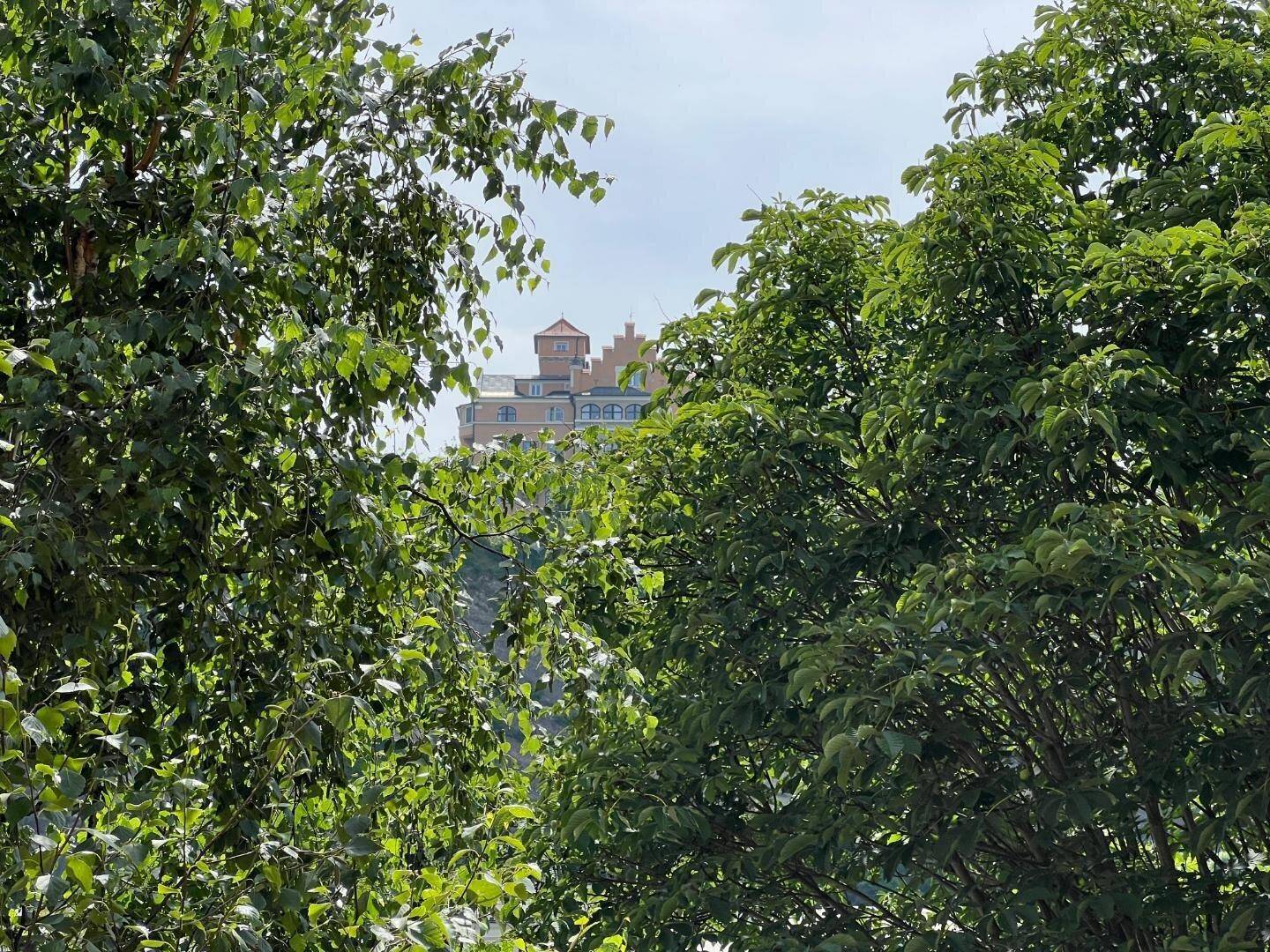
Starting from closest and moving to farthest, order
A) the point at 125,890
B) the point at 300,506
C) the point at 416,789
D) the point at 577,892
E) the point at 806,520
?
the point at 125,890
the point at 300,506
the point at 416,789
the point at 806,520
the point at 577,892

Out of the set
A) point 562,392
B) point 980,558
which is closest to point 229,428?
point 980,558

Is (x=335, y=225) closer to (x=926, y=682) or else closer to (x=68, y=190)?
(x=68, y=190)

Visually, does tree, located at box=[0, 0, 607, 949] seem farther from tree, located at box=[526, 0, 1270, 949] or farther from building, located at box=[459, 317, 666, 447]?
building, located at box=[459, 317, 666, 447]

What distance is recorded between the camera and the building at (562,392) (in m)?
90.2

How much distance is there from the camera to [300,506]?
13.2 feet

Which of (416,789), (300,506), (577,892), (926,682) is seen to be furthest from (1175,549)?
(577,892)

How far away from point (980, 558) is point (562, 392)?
87.5 m

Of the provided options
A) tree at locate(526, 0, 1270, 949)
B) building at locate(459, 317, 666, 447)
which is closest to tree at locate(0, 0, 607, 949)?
tree at locate(526, 0, 1270, 949)

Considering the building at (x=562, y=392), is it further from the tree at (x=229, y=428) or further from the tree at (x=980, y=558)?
the tree at (x=229, y=428)

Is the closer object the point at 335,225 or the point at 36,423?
the point at 36,423

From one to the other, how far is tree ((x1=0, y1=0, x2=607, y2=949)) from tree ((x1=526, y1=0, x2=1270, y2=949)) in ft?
4.27

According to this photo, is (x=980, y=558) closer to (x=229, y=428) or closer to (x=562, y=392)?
(x=229, y=428)

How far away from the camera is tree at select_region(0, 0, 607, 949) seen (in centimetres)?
320

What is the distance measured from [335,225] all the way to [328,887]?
2.38 meters
